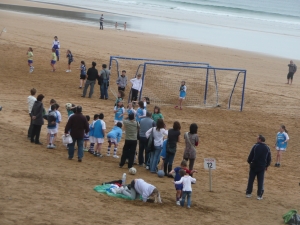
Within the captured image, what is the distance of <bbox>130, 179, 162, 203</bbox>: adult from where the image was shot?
13.0m

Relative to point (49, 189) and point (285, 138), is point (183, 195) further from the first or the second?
point (285, 138)

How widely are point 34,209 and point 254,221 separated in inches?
194

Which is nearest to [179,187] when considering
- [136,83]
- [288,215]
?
[288,215]

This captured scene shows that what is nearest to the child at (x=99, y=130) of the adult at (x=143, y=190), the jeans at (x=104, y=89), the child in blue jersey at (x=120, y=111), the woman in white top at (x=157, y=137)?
the woman in white top at (x=157, y=137)

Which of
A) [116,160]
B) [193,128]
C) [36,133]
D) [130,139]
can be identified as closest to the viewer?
[193,128]

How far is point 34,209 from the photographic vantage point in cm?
1143

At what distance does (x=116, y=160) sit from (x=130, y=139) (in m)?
1.48

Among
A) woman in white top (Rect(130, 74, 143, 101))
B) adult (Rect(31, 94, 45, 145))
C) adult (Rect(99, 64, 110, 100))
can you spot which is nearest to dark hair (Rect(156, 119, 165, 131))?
adult (Rect(31, 94, 45, 145))

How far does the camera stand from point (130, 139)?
15.8 metres

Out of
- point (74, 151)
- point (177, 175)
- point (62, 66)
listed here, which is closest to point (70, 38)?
point (62, 66)

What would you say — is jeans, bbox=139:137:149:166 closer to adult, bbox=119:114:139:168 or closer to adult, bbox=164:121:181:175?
adult, bbox=119:114:139:168

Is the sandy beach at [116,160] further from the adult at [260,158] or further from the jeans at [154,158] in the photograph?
the adult at [260,158]

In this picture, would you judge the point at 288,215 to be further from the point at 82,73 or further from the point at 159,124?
the point at 82,73

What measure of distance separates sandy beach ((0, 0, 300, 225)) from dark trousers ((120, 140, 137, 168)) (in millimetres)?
315
